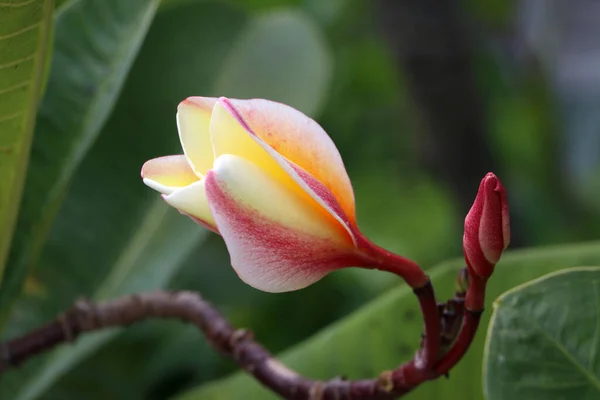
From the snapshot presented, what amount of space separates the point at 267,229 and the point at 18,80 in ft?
0.69

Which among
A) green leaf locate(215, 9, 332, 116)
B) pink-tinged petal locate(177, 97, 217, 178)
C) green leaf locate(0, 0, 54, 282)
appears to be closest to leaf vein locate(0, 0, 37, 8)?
green leaf locate(0, 0, 54, 282)

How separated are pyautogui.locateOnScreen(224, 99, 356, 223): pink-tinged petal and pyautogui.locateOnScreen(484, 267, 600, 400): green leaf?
10cm

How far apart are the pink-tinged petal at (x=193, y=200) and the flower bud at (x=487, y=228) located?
111 mm

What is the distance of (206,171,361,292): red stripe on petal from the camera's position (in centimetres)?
30

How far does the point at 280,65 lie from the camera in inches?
34.9

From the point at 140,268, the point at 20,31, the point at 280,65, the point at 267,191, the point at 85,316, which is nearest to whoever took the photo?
the point at 267,191

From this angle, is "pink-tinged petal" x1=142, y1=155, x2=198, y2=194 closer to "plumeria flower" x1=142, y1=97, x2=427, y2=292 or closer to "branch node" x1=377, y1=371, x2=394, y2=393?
"plumeria flower" x1=142, y1=97, x2=427, y2=292

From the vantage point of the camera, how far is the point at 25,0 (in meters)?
0.39

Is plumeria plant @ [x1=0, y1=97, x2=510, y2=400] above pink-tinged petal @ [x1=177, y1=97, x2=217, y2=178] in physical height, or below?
below

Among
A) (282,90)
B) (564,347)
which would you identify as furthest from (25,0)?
(282,90)

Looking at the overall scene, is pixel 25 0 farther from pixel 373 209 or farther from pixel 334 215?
pixel 373 209

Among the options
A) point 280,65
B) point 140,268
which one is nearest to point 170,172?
point 140,268

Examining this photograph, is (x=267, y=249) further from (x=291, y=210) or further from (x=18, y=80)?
(x=18, y=80)

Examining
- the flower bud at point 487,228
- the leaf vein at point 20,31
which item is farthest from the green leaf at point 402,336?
the leaf vein at point 20,31
